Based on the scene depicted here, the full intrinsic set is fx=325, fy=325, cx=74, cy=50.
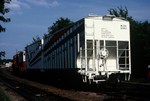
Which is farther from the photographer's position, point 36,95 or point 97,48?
point 97,48

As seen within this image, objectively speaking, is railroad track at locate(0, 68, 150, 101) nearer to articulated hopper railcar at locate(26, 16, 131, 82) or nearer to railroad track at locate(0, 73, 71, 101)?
railroad track at locate(0, 73, 71, 101)

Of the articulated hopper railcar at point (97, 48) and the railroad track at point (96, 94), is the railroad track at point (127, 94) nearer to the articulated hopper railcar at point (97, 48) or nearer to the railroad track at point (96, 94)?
the railroad track at point (96, 94)

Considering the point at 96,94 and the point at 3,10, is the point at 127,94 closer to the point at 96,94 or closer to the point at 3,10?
the point at 96,94

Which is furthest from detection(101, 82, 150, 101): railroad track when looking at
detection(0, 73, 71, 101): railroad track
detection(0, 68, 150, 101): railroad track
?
detection(0, 73, 71, 101): railroad track

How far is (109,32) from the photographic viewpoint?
18.8 meters

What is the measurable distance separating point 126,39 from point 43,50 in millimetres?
10030

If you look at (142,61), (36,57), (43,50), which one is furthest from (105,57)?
(142,61)

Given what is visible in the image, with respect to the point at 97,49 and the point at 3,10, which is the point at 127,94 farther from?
the point at 3,10

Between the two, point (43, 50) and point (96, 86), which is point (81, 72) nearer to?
point (96, 86)

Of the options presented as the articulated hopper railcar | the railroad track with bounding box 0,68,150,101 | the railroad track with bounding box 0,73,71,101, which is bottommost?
the railroad track with bounding box 0,73,71,101

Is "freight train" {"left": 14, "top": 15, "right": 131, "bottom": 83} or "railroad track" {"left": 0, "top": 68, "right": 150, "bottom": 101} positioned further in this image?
"freight train" {"left": 14, "top": 15, "right": 131, "bottom": 83}

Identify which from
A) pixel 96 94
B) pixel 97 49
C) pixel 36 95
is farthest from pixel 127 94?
pixel 36 95

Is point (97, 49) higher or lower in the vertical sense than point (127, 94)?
higher

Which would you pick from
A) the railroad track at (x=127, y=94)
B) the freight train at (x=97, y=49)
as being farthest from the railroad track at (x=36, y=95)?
the railroad track at (x=127, y=94)
